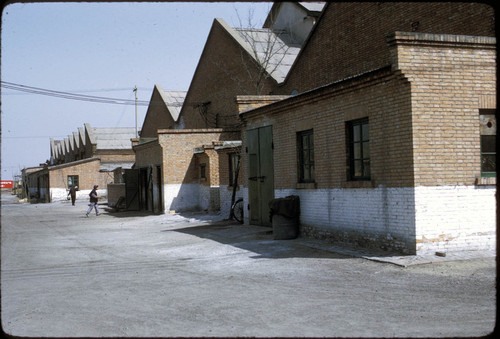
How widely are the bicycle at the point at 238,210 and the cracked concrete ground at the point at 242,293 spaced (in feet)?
20.1

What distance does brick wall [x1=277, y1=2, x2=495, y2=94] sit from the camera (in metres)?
15.2

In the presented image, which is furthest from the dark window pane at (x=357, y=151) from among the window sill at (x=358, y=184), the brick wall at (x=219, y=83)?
the brick wall at (x=219, y=83)

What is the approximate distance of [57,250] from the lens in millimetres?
14055

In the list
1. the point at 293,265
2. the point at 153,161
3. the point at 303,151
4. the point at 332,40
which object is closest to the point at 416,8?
the point at 332,40

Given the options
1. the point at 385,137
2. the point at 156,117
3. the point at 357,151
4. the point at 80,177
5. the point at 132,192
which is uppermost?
the point at 156,117

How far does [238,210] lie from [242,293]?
42.1 feet

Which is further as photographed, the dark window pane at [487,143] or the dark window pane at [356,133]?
the dark window pane at [356,133]

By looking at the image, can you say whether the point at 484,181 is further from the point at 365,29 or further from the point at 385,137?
the point at 365,29

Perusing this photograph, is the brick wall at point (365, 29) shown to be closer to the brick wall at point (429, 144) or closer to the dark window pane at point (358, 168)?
the brick wall at point (429, 144)

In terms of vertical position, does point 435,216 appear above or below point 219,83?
below

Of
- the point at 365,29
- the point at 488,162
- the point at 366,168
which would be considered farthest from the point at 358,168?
the point at 365,29

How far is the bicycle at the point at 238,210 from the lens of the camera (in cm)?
1973

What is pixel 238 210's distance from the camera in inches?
810

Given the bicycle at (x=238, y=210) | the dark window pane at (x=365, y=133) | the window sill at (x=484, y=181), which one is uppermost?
the dark window pane at (x=365, y=133)
